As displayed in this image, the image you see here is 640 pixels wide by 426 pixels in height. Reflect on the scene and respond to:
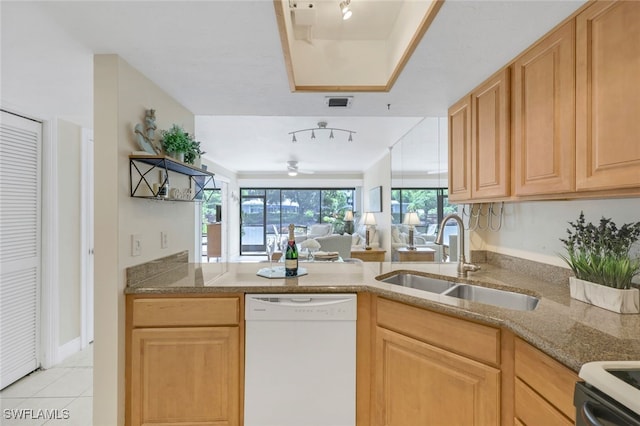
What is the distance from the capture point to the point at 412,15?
1.51 m

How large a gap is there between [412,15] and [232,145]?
4.13 metres

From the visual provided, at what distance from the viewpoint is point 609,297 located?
127 centimetres

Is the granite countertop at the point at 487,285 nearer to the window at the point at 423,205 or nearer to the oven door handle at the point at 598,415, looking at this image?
the oven door handle at the point at 598,415

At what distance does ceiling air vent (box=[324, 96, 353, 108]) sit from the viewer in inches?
86.4

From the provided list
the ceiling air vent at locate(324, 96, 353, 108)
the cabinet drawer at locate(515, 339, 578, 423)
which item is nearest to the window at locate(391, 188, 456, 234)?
the ceiling air vent at locate(324, 96, 353, 108)

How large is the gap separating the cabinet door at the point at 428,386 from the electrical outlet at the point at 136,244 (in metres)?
1.46

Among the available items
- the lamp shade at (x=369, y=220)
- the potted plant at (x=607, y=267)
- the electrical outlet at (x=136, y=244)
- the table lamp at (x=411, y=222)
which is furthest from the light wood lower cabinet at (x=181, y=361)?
the lamp shade at (x=369, y=220)

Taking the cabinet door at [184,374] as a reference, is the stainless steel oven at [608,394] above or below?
above

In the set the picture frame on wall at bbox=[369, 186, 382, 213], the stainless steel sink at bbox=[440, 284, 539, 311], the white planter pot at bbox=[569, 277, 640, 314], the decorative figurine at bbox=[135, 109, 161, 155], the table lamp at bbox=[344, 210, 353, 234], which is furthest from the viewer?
the table lamp at bbox=[344, 210, 353, 234]

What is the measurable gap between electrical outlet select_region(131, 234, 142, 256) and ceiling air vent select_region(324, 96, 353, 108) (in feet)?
5.01

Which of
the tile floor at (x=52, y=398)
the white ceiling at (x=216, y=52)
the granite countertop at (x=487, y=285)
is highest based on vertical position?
the white ceiling at (x=216, y=52)

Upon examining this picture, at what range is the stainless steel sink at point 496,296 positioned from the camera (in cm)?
159

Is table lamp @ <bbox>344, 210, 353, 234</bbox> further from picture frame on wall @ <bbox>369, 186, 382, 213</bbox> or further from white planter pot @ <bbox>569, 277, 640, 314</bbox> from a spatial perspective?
white planter pot @ <bbox>569, 277, 640, 314</bbox>

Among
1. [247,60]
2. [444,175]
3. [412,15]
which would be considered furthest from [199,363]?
[444,175]
